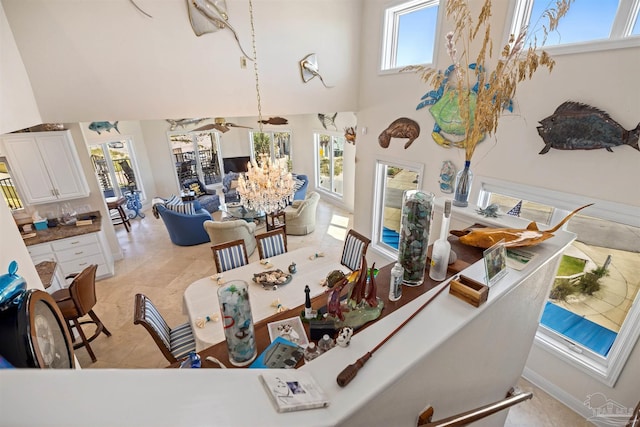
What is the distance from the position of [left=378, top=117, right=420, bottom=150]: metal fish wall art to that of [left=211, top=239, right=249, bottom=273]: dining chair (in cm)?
275

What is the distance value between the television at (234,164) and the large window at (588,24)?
9.30 m

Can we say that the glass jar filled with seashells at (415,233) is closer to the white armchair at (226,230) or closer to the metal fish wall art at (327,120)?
the white armchair at (226,230)

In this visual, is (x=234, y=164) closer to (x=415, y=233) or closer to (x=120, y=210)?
(x=120, y=210)

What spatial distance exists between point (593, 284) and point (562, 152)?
1.40 metres

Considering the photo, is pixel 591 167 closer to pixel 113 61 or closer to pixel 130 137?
pixel 113 61

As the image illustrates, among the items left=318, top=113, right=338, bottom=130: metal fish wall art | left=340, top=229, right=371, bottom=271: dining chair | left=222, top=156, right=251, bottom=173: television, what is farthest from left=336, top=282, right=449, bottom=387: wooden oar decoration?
left=222, top=156, right=251, bottom=173: television

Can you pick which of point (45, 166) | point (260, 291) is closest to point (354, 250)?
point (260, 291)

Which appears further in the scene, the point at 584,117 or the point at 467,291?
the point at 584,117

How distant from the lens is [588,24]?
2.32 meters

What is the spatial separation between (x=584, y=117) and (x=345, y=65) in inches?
129

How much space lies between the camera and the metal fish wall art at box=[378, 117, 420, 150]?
152 inches

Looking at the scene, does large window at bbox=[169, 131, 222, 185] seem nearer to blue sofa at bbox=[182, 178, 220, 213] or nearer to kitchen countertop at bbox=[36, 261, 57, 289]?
blue sofa at bbox=[182, 178, 220, 213]

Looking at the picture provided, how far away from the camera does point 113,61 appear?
3281 mm

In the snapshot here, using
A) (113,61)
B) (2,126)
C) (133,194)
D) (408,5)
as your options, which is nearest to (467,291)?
(2,126)
